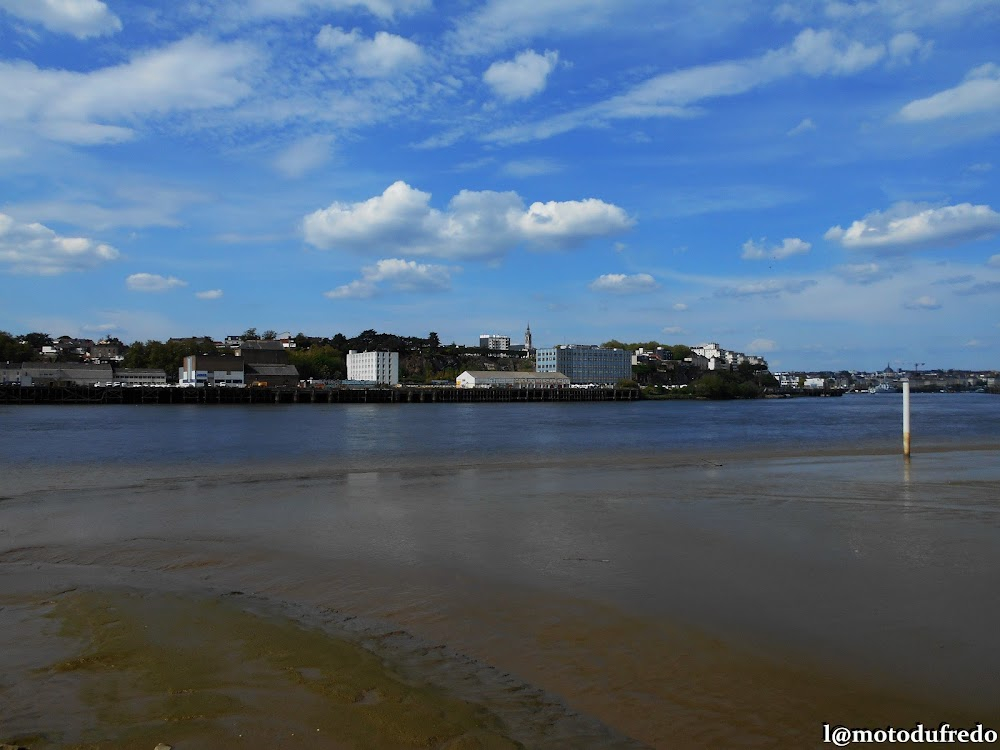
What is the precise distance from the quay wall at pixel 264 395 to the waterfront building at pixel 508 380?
12.2m

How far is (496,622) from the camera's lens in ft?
19.7

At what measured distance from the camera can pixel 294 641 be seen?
541 cm

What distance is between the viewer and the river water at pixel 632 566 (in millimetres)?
4582

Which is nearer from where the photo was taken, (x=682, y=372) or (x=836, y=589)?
(x=836, y=589)

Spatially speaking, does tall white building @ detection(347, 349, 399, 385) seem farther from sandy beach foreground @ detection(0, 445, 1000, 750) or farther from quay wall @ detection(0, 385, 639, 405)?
sandy beach foreground @ detection(0, 445, 1000, 750)

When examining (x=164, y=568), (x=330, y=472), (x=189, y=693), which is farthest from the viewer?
(x=330, y=472)

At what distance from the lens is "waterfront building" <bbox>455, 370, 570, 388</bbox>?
411ft

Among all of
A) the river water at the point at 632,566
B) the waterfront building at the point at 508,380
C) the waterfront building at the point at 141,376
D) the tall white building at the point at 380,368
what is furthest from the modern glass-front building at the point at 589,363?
the river water at the point at 632,566

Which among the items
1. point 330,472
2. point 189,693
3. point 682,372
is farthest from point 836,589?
point 682,372

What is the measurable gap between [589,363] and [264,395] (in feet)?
290

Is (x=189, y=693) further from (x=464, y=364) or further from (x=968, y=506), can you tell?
(x=464, y=364)

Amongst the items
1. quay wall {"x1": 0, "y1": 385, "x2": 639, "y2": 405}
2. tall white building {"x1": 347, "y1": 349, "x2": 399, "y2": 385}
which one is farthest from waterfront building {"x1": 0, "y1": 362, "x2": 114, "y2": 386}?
tall white building {"x1": 347, "y1": 349, "x2": 399, "y2": 385}

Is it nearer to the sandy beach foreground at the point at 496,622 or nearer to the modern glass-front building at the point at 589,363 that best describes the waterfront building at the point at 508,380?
the modern glass-front building at the point at 589,363

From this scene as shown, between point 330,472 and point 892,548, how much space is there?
1355 cm
